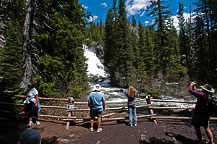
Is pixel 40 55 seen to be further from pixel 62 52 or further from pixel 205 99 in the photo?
pixel 205 99

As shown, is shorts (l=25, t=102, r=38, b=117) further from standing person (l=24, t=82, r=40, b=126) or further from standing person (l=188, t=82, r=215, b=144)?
standing person (l=188, t=82, r=215, b=144)

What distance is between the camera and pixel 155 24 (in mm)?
17672

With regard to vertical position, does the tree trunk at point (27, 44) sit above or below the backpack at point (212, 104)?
above

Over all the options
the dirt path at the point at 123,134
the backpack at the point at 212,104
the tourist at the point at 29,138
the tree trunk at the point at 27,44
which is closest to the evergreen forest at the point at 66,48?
the tree trunk at the point at 27,44

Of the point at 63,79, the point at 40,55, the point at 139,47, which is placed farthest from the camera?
the point at 139,47

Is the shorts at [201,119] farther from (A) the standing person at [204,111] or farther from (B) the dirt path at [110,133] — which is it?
(B) the dirt path at [110,133]

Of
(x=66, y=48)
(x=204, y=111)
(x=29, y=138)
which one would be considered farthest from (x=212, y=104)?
(x=66, y=48)

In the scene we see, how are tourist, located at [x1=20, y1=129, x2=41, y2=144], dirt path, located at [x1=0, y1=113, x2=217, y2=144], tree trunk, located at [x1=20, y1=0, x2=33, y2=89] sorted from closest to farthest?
tourist, located at [x1=20, y1=129, x2=41, y2=144] → dirt path, located at [x1=0, y1=113, x2=217, y2=144] → tree trunk, located at [x1=20, y1=0, x2=33, y2=89]

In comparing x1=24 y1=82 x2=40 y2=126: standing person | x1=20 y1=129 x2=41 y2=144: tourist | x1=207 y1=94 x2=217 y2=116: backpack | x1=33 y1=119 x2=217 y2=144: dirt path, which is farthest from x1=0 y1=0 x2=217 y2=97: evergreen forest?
x1=207 y1=94 x2=217 y2=116: backpack

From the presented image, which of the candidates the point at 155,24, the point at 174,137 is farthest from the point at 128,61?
the point at 174,137

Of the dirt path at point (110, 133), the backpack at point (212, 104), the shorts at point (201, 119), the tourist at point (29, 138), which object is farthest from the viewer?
the dirt path at point (110, 133)

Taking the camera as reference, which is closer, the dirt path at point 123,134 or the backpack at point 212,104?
the backpack at point 212,104

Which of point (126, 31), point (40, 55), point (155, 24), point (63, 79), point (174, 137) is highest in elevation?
point (126, 31)

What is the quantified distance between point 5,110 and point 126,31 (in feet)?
83.2
